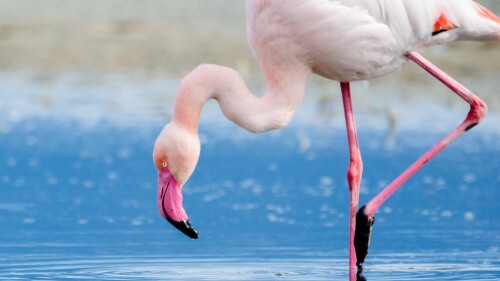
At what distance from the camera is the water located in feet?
23.8

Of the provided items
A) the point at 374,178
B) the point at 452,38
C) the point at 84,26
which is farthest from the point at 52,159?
the point at 84,26

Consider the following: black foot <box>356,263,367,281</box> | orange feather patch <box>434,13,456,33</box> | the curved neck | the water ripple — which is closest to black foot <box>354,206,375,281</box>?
black foot <box>356,263,367,281</box>

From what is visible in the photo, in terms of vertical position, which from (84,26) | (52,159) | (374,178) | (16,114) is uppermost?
(84,26)

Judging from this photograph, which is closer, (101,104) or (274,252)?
(274,252)

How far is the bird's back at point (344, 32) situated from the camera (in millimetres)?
6812

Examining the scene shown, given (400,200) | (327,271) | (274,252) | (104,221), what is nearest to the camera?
(327,271)

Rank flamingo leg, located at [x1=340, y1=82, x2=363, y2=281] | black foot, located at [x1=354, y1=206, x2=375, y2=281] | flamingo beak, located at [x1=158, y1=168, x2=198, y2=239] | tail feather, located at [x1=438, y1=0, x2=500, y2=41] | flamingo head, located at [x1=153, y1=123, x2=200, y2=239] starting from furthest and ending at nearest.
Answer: flamingo leg, located at [x1=340, y1=82, x2=363, y2=281], tail feather, located at [x1=438, y1=0, x2=500, y2=41], black foot, located at [x1=354, y1=206, x2=375, y2=281], flamingo beak, located at [x1=158, y1=168, x2=198, y2=239], flamingo head, located at [x1=153, y1=123, x2=200, y2=239]

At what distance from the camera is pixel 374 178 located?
32.9 ft

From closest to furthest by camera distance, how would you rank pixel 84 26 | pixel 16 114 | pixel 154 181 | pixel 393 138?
pixel 154 181, pixel 393 138, pixel 16 114, pixel 84 26

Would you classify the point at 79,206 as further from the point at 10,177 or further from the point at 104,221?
the point at 10,177

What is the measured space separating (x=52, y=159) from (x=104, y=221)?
7.91ft

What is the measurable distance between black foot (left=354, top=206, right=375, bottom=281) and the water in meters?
0.11

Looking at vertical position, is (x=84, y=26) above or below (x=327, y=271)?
above

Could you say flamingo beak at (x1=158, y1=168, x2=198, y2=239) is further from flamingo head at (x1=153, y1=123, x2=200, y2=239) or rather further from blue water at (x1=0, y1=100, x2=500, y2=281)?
blue water at (x1=0, y1=100, x2=500, y2=281)
